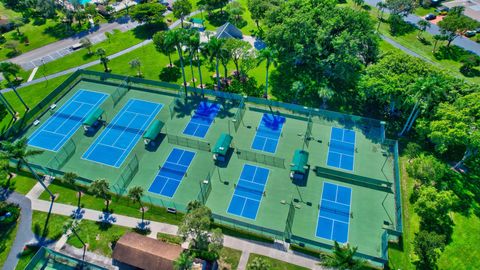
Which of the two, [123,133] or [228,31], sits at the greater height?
[228,31]

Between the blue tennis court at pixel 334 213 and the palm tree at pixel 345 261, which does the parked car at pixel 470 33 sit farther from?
the palm tree at pixel 345 261

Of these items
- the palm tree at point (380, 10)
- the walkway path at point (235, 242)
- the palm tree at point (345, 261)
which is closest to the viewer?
the palm tree at point (345, 261)

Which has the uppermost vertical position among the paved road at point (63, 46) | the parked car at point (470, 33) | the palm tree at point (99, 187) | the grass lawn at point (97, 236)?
the parked car at point (470, 33)

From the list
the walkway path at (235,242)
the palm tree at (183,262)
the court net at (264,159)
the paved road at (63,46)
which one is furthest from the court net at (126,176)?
the paved road at (63,46)

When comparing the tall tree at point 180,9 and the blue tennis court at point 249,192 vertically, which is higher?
the tall tree at point 180,9

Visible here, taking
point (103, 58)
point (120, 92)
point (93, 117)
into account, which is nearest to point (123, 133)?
point (93, 117)

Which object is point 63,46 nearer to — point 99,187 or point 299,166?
point 99,187

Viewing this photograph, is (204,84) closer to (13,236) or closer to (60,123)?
(60,123)

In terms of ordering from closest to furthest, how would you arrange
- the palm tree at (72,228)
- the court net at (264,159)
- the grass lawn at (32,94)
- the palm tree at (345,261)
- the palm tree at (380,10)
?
the palm tree at (345,261), the palm tree at (72,228), the court net at (264,159), the grass lawn at (32,94), the palm tree at (380,10)
